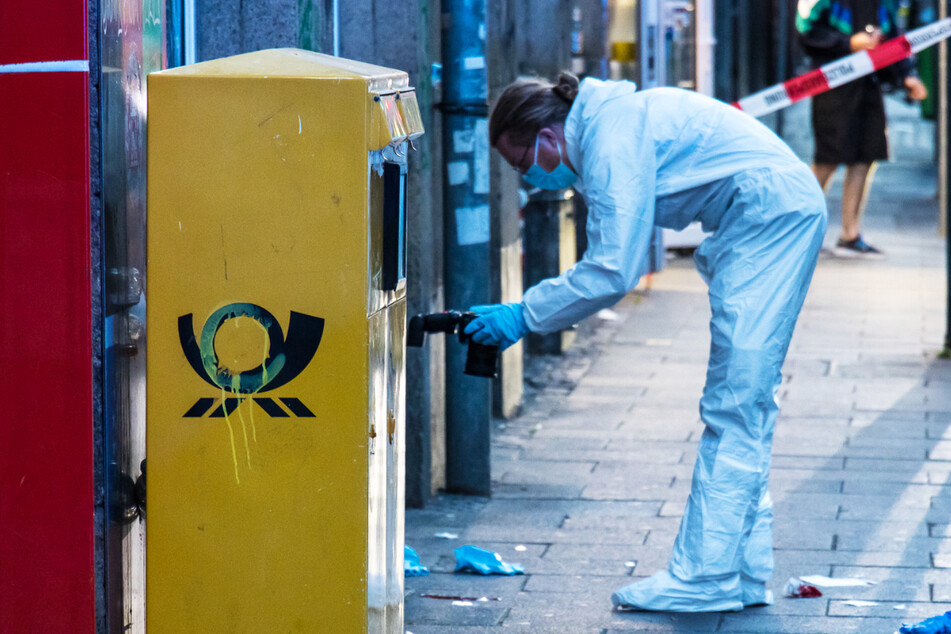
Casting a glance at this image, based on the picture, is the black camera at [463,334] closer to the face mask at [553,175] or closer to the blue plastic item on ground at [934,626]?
the face mask at [553,175]

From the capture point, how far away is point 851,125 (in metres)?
10.7

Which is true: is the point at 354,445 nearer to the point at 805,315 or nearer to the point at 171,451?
the point at 171,451

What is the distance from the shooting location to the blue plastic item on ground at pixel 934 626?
3.72 metres

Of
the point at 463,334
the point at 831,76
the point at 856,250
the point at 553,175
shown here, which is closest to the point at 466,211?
the point at 553,175

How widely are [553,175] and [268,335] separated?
1394mm

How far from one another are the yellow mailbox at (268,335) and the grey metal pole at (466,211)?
204 cm

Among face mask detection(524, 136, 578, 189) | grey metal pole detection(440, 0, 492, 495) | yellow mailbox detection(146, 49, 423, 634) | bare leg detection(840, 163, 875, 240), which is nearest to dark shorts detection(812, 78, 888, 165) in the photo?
bare leg detection(840, 163, 875, 240)

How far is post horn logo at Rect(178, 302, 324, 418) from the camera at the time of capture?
10.1ft

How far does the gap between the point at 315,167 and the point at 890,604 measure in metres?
2.22

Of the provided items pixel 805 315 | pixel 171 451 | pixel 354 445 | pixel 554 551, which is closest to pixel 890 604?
pixel 554 551

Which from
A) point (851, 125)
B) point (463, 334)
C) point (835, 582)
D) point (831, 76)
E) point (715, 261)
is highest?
point (831, 76)

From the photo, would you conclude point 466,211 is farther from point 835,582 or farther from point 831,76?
point 831,76

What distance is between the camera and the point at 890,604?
164 inches

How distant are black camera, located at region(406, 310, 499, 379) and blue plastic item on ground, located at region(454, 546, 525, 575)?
2.52 ft
